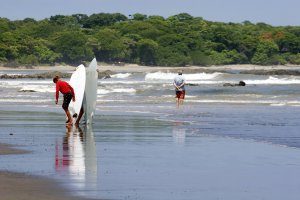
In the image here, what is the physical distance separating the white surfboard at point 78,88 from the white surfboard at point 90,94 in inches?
6.2

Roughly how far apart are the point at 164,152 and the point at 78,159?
1748mm

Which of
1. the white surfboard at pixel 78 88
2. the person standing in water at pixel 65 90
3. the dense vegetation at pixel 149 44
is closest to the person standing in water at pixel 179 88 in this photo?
the white surfboard at pixel 78 88

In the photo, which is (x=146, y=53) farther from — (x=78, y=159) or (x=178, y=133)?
(x=78, y=159)

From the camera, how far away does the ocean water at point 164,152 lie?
12.1m

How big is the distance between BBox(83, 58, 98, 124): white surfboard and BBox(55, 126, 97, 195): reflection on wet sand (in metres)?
2.28

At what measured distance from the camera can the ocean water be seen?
12148 mm

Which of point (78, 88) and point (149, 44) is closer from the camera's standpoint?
point (78, 88)

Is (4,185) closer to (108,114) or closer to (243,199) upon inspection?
(243,199)

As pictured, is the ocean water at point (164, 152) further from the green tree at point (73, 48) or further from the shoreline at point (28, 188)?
the green tree at point (73, 48)

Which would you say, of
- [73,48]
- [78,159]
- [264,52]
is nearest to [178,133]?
[78,159]

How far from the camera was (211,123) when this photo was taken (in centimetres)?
2336

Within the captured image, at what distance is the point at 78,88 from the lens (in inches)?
922

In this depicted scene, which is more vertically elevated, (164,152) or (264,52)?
(164,152)

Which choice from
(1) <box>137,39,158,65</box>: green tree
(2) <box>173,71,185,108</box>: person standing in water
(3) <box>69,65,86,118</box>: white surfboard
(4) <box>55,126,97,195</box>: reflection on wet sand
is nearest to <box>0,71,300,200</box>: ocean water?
(4) <box>55,126,97,195</box>: reflection on wet sand
